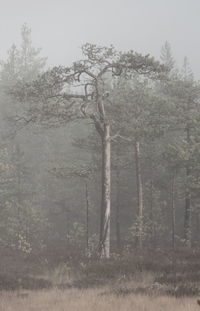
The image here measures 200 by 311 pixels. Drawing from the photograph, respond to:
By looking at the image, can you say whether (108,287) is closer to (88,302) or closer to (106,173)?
(88,302)

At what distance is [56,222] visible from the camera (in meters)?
35.9

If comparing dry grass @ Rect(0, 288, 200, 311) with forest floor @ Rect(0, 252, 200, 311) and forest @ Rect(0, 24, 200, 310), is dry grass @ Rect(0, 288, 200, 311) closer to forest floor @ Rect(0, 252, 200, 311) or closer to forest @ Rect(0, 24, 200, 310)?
forest floor @ Rect(0, 252, 200, 311)

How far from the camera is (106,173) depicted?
54.9 feet

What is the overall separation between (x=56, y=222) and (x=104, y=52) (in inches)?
887

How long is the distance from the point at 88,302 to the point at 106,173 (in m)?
8.65

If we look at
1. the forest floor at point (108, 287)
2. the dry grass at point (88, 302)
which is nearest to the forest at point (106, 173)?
the forest floor at point (108, 287)

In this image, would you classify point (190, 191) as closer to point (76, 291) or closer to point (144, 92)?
point (144, 92)

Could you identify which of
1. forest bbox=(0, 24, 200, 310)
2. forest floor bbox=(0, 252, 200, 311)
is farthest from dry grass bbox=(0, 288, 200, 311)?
forest bbox=(0, 24, 200, 310)

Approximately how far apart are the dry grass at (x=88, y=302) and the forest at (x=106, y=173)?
0.59 meters

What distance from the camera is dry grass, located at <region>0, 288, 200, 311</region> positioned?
7.63 meters

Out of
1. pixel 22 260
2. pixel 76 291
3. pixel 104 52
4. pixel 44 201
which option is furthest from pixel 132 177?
pixel 76 291

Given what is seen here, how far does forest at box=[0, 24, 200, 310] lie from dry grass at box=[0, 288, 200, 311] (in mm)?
594

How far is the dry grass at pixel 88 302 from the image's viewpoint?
25.0 ft

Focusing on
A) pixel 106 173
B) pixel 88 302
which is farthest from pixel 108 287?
pixel 106 173
